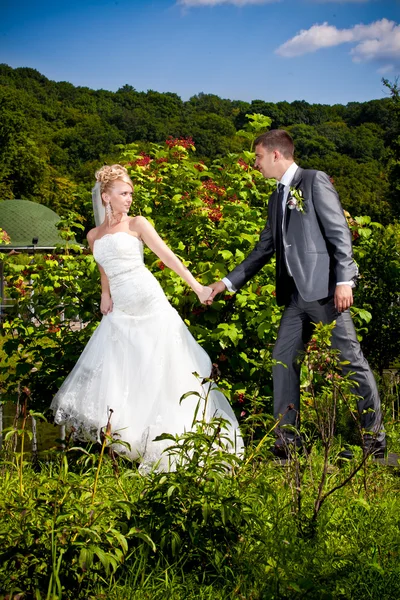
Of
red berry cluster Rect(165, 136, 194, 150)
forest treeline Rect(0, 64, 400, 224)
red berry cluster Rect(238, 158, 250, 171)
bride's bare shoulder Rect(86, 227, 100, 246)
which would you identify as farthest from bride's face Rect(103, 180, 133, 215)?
forest treeline Rect(0, 64, 400, 224)

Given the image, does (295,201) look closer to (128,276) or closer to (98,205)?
(128,276)

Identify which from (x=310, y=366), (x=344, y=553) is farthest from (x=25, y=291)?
(x=344, y=553)

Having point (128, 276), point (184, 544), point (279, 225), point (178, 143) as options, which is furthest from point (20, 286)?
point (184, 544)

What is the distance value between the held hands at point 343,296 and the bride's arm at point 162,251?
0.98m

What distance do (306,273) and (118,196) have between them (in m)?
1.37

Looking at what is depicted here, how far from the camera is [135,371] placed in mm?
5172

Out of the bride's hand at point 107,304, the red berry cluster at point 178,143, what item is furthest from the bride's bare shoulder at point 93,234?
the red berry cluster at point 178,143

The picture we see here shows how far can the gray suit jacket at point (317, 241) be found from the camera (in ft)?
16.0

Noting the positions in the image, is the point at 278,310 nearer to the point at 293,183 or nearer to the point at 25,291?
the point at 293,183

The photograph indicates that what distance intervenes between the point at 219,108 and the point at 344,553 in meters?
55.3

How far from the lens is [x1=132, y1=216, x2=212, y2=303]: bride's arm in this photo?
17.0ft

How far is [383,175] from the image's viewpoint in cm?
5816

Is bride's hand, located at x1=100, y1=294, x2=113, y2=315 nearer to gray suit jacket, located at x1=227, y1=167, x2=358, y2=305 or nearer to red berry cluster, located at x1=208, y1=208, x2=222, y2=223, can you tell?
gray suit jacket, located at x1=227, y1=167, x2=358, y2=305

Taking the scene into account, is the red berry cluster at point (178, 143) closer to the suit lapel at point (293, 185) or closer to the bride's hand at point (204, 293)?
the bride's hand at point (204, 293)
